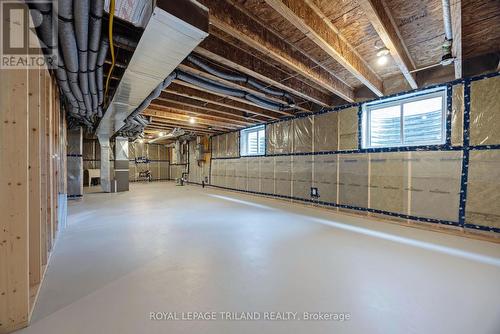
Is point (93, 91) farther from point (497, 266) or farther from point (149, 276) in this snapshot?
point (497, 266)

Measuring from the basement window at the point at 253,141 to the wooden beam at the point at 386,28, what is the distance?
160 inches

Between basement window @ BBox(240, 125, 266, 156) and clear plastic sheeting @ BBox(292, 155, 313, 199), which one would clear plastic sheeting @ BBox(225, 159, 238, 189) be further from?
clear plastic sheeting @ BBox(292, 155, 313, 199)

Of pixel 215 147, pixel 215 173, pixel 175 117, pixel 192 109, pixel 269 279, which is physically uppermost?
pixel 192 109

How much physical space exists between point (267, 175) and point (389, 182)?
316 cm

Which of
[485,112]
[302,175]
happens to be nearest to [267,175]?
[302,175]

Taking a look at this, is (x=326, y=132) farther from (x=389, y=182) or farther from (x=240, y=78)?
(x=240, y=78)

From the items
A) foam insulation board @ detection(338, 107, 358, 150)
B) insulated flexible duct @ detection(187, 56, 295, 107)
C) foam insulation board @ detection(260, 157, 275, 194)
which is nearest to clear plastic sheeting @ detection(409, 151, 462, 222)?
foam insulation board @ detection(338, 107, 358, 150)

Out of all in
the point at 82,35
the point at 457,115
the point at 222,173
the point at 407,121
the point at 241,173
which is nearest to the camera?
the point at 82,35

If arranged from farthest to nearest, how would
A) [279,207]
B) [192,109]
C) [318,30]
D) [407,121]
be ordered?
[192,109] < [279,207] < [407,121] < [318,30]

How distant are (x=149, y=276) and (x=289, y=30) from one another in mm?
2810

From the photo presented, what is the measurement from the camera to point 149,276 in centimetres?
189

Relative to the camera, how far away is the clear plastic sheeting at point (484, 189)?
2848mm

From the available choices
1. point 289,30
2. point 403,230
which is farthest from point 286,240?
point 289,30

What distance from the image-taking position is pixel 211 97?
14.0 feet
